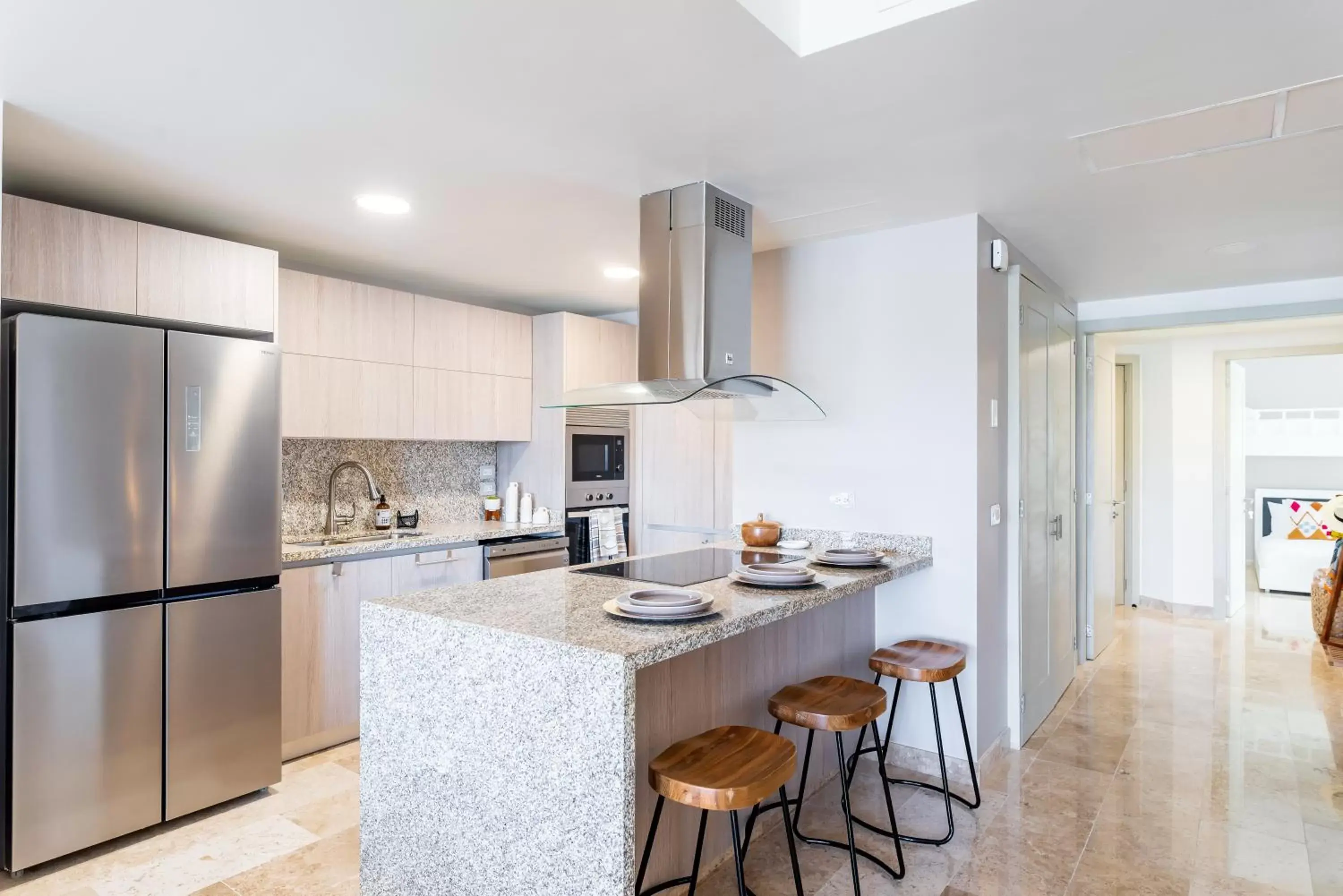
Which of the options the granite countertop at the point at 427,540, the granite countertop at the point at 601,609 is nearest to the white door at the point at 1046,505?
the granite countertop at the point at 601,609

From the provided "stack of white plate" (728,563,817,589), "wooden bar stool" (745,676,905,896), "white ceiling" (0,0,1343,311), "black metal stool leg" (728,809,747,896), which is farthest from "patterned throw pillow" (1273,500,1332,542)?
"black metal stool leg" (728,809,747,896)

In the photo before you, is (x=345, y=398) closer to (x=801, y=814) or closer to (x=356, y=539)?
(x=356, y=539)

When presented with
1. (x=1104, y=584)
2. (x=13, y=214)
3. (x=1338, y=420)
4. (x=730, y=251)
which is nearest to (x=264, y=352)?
(x=13, y=214)

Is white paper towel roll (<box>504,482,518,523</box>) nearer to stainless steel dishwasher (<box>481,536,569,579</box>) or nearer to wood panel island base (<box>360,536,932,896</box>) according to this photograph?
stainless steel dishwasher (<box>481,536,569,579</box>)

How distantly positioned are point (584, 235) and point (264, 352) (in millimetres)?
1361

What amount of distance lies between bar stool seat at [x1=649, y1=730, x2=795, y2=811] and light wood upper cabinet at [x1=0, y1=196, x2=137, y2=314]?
2484 millimetres

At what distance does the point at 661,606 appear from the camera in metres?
1.89

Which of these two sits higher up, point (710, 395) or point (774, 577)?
point (710, 395)

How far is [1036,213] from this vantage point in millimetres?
3039

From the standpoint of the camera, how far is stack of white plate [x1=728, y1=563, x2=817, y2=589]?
2.38 metres

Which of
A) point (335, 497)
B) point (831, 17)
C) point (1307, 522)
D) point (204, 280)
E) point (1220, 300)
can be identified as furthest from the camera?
point (1307, 522)

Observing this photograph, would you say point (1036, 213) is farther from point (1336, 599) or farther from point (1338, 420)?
point (1338, 420)

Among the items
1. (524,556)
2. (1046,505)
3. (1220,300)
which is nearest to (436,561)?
(524,556)

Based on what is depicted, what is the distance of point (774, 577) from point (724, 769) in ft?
2.33
